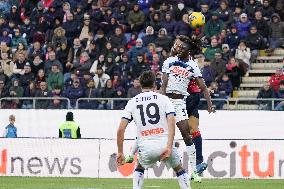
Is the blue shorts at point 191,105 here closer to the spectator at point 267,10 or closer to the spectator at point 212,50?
the spectator at point 212,50

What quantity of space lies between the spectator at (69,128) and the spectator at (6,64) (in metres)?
5.54

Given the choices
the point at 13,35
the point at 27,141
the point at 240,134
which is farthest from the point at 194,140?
the point at 13,35

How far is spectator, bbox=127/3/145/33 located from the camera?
31.2 m

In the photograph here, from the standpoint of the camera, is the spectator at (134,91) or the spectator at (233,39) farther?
the spectator at (233,39)

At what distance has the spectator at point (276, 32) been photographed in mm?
29484

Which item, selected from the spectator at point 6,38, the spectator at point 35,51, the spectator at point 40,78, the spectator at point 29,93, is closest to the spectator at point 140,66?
the spectator at point 40,78

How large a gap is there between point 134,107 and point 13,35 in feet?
65.8

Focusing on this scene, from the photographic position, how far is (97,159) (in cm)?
2359

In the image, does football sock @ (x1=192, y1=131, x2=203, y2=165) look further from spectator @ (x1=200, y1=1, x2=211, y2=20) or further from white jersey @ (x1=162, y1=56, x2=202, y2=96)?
spectator @ (x1=200, y1=1, x2=211, y2=20)

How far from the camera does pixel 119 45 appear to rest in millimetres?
30672

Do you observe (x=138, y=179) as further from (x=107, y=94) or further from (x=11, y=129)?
(x=107, y=94)

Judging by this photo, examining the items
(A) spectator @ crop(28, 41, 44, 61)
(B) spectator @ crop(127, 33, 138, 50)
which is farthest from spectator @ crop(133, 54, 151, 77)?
(A) spectator @ crop(28, 41, 44, 61)

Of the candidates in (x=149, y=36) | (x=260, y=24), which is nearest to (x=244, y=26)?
(x=260, y=24)

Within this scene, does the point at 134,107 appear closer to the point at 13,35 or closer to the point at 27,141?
the point at 27,141
